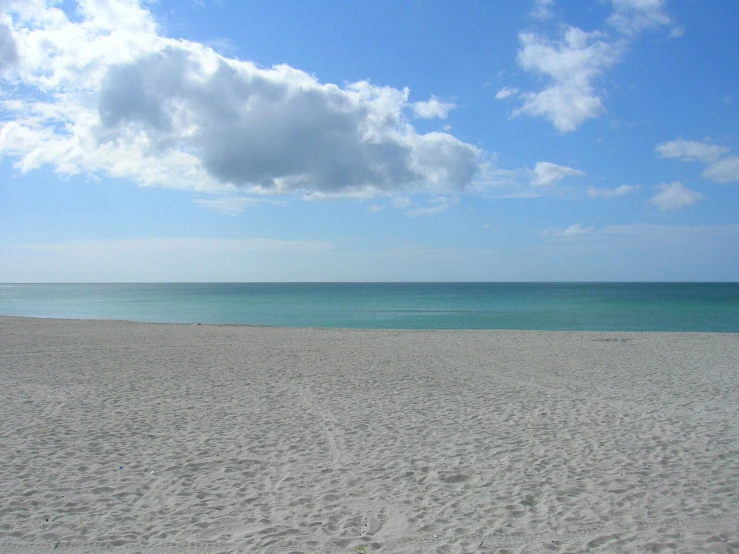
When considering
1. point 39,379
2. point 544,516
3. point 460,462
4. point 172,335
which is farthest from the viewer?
point 172,335

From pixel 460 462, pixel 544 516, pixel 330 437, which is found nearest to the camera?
pixel 544 516

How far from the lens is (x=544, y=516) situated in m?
5.41

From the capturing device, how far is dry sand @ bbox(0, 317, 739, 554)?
5090 millimetres

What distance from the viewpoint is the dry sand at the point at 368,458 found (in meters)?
5.09

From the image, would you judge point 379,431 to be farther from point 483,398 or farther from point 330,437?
point 483,398

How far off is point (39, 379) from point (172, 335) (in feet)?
35.4

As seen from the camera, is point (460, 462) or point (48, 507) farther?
point (460, 462)

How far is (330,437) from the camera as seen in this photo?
8117mm

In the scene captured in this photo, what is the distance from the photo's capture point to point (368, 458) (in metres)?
7.17

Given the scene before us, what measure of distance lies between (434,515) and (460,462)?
1.58m

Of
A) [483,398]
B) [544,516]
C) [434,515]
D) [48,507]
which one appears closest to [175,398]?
[48,507]

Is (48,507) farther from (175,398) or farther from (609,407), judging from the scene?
(609,407)

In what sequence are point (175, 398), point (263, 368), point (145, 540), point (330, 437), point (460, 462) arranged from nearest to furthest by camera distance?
point (145, 540), point (460, 462), point (330, 437), point (175, 398), point (263, 368)

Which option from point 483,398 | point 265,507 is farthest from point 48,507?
point 483,398
